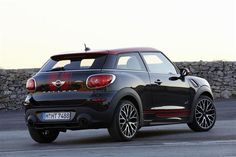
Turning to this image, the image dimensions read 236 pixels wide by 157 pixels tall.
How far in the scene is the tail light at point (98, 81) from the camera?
11992 mm

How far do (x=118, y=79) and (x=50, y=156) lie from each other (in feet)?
8.24

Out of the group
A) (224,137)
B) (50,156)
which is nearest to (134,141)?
(224,137)

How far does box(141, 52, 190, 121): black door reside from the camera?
1312 centimetres

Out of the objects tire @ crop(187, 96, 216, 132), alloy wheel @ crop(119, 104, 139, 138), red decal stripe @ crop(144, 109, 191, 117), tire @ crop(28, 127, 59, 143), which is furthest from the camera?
tire @ crop(187, 96, 216, 132)

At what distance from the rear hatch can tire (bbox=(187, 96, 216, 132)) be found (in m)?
2.46

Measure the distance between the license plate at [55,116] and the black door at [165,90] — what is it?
4.98 ft

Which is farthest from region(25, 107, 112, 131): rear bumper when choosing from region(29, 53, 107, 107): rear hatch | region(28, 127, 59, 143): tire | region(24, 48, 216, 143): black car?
region(28, 127, 59, 143): tire

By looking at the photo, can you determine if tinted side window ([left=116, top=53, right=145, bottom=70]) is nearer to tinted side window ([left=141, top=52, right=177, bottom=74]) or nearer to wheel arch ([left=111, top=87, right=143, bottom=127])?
tinted side window ([left=141, top=52, right=177, bottom=74])

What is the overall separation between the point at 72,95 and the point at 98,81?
47cm

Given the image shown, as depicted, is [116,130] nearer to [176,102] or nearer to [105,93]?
[105,93]

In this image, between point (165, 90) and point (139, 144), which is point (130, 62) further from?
point (139, 144)

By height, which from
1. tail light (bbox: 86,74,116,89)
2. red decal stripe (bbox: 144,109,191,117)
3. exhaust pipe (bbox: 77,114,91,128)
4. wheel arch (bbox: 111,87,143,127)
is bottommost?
red decal stripe (bbox: 144,109,191,117)

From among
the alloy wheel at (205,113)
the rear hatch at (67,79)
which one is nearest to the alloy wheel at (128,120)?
the rear hatch at (67,79)

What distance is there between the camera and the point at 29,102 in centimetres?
1258
